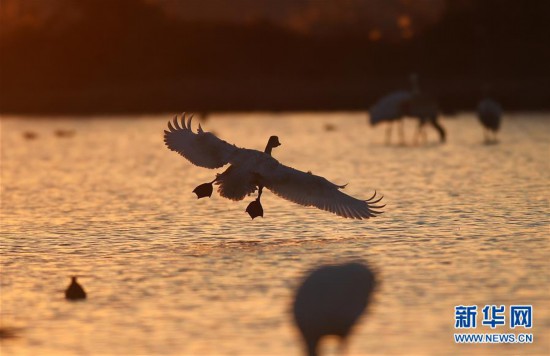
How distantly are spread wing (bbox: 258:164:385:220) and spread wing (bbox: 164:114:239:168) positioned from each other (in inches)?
20.3

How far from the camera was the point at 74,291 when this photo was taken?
10570 millimetres

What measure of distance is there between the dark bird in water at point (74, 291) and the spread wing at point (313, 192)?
3249mm

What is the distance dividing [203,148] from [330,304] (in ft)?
21.4

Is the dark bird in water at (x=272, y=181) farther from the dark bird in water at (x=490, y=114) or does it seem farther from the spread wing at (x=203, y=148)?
the dark bird in water at (x=490, y=114)

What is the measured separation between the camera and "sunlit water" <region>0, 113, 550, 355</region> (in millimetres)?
9320

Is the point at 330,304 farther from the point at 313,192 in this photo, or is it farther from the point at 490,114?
the point at 490,114

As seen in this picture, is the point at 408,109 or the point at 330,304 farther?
the point at 408,109

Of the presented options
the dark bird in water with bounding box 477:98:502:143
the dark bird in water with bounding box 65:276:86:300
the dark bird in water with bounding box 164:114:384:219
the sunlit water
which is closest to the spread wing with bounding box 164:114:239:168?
the dark bird in water with bounding box 164:114:384:219

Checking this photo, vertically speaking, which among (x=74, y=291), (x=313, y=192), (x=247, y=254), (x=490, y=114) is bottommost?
(x=74, y=291)

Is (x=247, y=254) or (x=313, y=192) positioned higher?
(x=313, y=192)

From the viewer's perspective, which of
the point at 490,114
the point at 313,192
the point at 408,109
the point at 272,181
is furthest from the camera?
the point at 408,109

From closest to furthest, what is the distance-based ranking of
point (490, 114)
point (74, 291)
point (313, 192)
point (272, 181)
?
point (74, 291) < point (272, 181) < point (313, 192) < point (490, 114)

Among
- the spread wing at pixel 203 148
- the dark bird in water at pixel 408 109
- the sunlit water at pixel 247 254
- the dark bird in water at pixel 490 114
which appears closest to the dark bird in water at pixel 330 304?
the sunlit water at pixel 247 254

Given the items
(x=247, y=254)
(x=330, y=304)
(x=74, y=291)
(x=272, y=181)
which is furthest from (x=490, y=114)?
(x=330, y=304)
